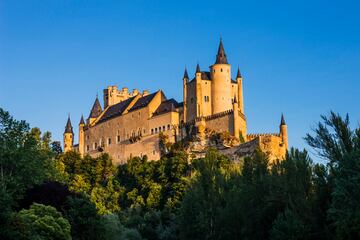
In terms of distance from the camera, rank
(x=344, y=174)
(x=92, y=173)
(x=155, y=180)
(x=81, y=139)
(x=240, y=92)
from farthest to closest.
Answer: (x=81, y=139)
(x=240, y=92)
(x=92, y=173)
(x=155, y=180)
(x=344, y=174)

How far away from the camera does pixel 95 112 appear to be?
5231 inches

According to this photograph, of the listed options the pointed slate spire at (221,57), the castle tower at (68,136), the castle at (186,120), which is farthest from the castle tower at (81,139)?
the pointed slate spire at (221,57)

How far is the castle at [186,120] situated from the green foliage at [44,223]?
180 feet

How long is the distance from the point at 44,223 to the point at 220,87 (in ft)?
210

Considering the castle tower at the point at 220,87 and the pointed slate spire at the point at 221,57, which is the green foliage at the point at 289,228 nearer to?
the castle tower at the point at 220,87

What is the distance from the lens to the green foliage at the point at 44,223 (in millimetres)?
39969

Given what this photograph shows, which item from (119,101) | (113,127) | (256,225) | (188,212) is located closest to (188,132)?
(113,127)

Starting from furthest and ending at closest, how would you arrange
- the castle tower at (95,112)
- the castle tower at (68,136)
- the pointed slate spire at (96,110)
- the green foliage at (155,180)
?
1. the pointed slate spire at (96,110)
2. the castle tower at (68,136)
3. the castle tower at (95,112)
4. the green foliage at (155,180)

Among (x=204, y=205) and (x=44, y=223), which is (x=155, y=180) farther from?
(x=44, y=223)

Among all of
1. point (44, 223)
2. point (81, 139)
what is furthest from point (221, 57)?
point (44, 223)

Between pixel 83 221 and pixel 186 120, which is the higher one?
pixel 186 120

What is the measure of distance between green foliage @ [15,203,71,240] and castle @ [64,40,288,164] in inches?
2163

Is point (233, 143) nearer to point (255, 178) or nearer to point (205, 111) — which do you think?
point (205, 111)

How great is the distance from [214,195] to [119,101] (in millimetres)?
79812
